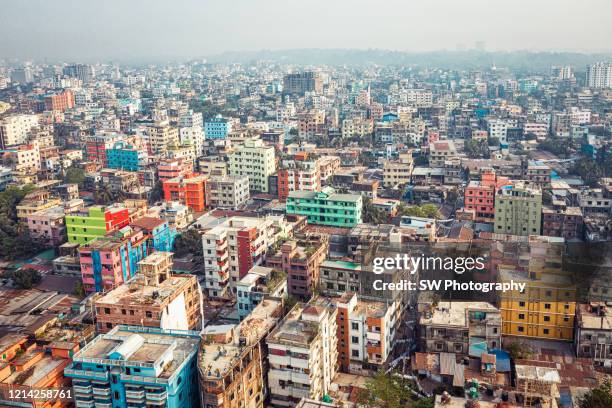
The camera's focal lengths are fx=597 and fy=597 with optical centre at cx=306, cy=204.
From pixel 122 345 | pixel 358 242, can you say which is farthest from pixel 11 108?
pixel 122 345

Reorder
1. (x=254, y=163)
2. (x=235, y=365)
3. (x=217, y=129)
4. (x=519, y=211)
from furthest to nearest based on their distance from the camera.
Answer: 1. (x=217, y=129)
2. (x=254, y=163)
3. (x=519, y=211)
4. (x=235, y=365)

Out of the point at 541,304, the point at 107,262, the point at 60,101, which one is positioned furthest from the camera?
the point at 60,101

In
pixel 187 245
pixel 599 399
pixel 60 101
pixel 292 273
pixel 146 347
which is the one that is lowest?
pixel 187 245

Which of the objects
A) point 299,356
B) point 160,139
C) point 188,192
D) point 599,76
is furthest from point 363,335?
point 599,76

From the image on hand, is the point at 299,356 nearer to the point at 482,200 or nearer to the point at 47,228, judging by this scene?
the point at 47,228

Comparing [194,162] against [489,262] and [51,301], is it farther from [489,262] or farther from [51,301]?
[489,262]

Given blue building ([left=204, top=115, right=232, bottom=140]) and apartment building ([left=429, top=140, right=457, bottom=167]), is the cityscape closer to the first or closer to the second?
apartment building ([left=429, top=140, right=457, bottom=167])

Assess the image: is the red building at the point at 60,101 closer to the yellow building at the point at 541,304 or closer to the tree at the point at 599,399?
the yellow building at the point at 541,304
